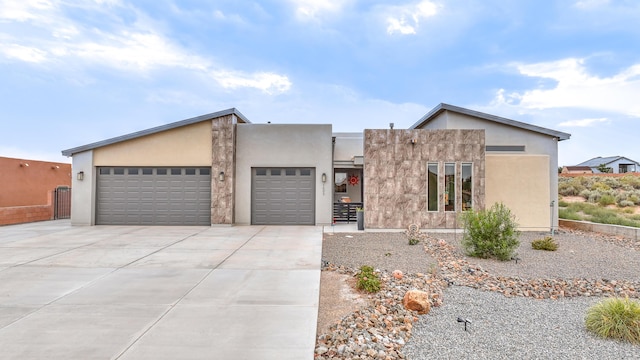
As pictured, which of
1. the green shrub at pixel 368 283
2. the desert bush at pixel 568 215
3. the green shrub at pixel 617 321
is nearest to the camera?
the green shrub at pixel 617 321

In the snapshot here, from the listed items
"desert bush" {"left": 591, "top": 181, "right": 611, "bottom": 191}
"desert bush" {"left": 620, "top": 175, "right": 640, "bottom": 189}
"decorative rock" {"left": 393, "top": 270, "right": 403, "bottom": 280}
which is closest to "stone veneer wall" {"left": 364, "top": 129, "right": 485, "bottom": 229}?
"decorative rock" {"left": 393, "top": 270, "right": 403, "bottom": 280}

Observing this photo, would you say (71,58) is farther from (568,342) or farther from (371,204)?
(568,342)

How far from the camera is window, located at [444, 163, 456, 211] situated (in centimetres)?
1239

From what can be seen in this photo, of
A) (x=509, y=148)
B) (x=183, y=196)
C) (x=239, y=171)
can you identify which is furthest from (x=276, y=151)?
(x=509, y=148)

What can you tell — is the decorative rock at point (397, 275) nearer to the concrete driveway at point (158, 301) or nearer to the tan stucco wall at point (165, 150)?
the concrete driveway at point (158, 301)

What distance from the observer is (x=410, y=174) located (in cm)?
1235

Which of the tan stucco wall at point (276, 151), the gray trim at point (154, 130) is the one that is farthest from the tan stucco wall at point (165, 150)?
the tan stucco wall at point (276, 151)

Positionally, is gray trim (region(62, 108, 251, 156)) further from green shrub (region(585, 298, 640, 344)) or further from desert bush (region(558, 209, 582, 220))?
desert bush (region(558, 209, 582, 220))

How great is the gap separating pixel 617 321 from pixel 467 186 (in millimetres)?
9047

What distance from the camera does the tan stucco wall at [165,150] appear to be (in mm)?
13344

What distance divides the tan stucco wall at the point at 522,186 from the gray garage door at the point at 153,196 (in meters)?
11.6

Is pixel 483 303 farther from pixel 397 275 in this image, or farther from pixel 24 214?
pixel 24 214

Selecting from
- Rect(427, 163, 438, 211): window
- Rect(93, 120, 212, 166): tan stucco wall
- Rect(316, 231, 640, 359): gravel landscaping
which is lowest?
Rect(316, 231, 640, 359): gravel landscaping

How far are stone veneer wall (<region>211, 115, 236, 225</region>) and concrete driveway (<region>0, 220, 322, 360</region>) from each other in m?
4.68
